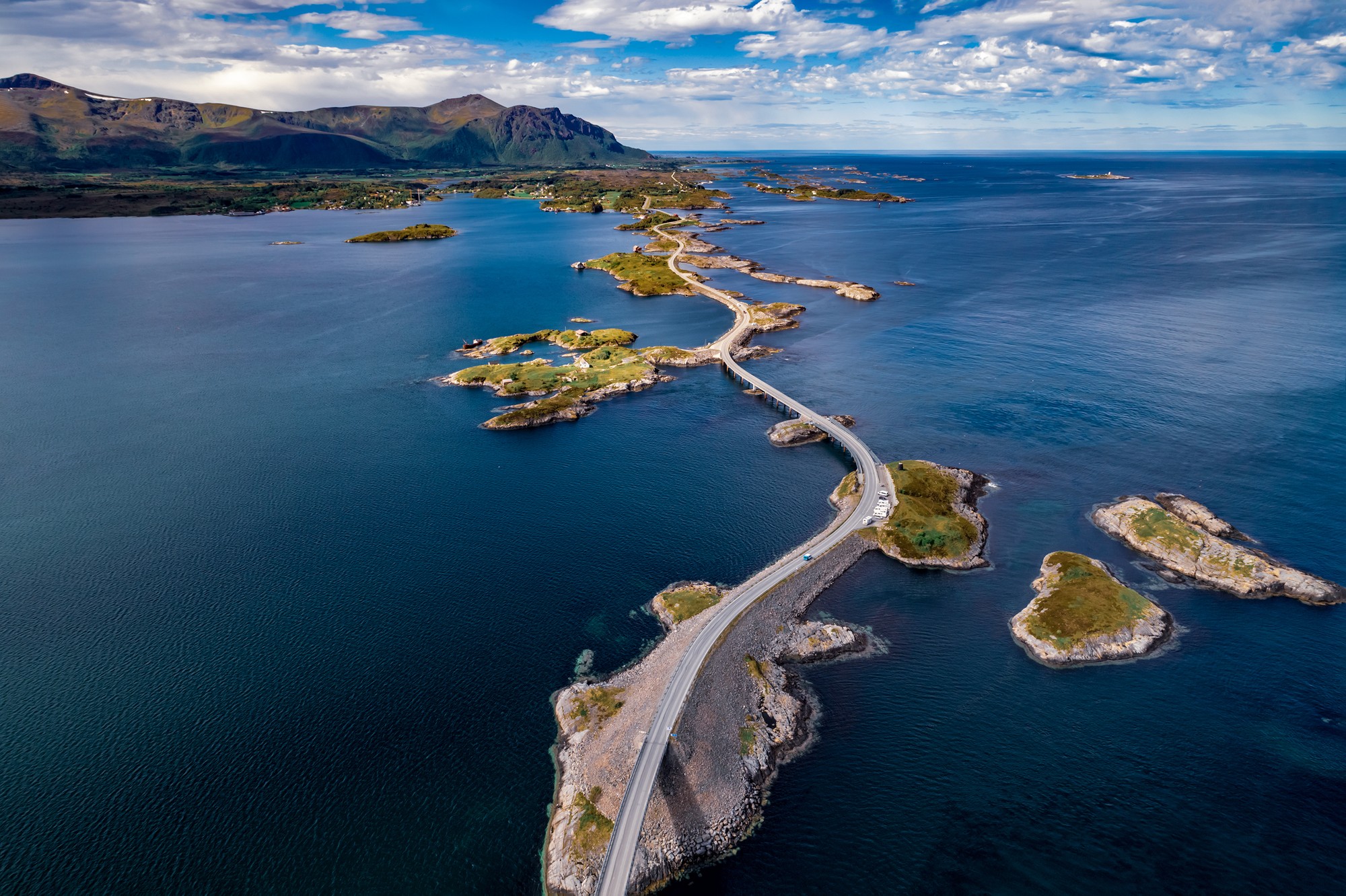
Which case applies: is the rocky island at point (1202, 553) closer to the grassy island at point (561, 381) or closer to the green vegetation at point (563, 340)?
the grassy island at point (561, 381)

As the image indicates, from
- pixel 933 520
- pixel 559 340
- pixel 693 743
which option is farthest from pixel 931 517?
pixel 559 340

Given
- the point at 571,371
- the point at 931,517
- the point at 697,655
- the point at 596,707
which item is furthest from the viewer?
the point at 571,371

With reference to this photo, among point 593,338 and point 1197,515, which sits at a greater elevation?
point 593,338

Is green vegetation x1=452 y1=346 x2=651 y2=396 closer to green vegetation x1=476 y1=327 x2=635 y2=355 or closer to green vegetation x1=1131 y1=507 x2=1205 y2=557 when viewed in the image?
green vegetation x1=476 y1=327 x2=635 y2=355

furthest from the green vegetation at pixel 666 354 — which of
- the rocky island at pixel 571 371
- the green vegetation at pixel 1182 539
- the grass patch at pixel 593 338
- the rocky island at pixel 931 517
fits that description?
the green vegetation at pixel 1182 539

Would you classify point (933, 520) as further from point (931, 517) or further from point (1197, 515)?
point (1197, 515)

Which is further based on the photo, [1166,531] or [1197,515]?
[1197,515]

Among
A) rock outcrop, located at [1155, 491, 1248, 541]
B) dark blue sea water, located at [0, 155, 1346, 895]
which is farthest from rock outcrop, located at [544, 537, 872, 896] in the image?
rock outcrop, located at [1155, 491, 1248, 541]

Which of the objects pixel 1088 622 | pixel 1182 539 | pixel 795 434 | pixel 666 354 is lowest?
pixel 1088 622
